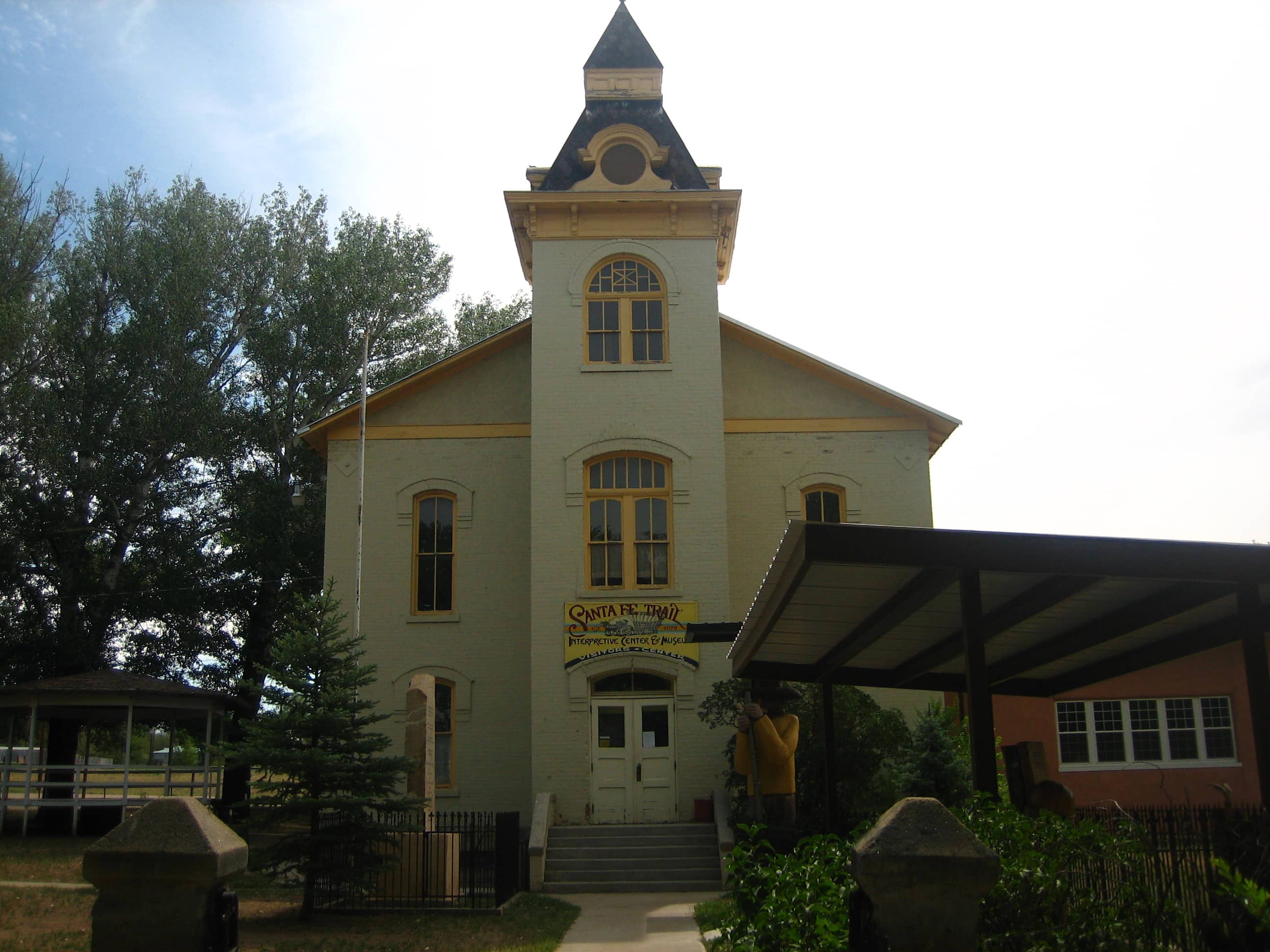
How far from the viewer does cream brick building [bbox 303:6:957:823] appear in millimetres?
21844

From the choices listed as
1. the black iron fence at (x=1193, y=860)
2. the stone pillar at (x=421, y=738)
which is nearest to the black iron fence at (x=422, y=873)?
the stone pillar at (x=421, y=738)

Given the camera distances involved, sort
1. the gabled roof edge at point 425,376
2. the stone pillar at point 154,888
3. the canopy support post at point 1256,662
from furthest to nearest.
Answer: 1. the gabled roof edge at point 425,376
2. the canopy support post at point 1256,662
3. the stone pillar at point 154,888

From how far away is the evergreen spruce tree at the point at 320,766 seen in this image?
15.1 metres

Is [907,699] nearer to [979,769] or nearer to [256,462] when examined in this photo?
[979,769]

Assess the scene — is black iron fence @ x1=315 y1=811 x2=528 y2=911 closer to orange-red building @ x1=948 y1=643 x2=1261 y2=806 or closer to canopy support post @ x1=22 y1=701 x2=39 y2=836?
canopy support post @ x1=22 y1=701 x2=39 y2=836

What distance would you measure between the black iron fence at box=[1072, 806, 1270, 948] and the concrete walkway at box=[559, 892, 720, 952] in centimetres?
651

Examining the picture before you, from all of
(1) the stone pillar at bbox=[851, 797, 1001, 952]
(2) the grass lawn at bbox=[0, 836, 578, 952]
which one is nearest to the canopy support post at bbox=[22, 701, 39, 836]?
(2) the grass lawn at bbox=[0, 836, 578, 952]

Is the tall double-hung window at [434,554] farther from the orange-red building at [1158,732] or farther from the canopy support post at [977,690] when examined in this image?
the canopy support post at [977,690]

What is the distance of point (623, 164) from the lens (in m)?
24.5

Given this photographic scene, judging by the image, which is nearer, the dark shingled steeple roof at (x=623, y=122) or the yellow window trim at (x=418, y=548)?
the yellow window trim at (x=418, y=548)

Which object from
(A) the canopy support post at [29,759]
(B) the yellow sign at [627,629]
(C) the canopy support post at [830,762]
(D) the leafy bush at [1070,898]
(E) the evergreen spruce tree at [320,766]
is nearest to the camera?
(D) the leafy bush at [1070,898]

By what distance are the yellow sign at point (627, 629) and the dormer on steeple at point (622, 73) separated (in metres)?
11.1

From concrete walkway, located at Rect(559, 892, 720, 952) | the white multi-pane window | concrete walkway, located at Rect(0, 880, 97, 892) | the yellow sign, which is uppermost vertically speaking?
the yellow sign

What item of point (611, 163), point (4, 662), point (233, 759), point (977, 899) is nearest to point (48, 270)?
point (4, 662)
